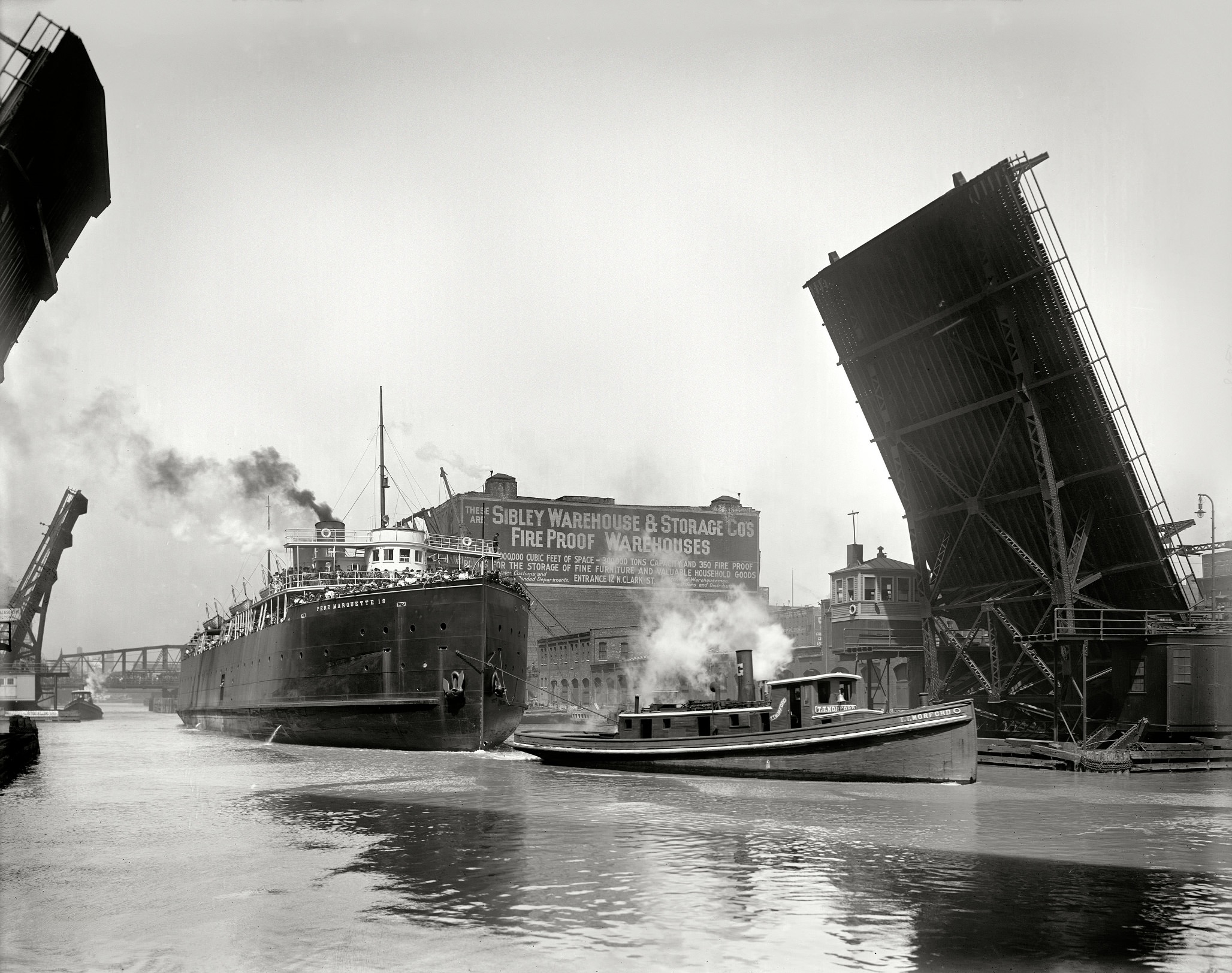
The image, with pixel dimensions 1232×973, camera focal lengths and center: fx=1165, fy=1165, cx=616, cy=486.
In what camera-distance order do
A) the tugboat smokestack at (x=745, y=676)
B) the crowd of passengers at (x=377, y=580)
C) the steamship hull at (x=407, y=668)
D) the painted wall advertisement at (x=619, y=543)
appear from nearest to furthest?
the tugboat smokestack at (x=745, y=676) → the steamship hull at (x=407, y=668) → the crowd of passengers at (x=377, y=580) → the painted wall advertisement at (x=619, y=543)

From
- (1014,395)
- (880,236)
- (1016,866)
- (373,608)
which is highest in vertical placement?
(880,236)

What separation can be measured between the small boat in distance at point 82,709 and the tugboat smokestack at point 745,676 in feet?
299

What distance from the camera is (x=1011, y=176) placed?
106 ft

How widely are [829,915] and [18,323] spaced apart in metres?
25.3

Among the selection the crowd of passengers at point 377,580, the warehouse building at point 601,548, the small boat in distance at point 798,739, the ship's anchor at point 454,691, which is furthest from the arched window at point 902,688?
the warehouse building at point 601,548

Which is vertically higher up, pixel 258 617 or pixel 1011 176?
pixel 1011 176

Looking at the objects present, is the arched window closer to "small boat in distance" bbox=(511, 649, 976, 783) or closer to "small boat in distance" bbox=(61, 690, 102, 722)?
"small boat in distance" bbox=(511, 649, 976, 783)

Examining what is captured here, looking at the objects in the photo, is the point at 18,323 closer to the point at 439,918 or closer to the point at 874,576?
the point at 439,918

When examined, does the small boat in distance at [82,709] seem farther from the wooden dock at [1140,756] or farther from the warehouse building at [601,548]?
the wooden dock at [1140,756]

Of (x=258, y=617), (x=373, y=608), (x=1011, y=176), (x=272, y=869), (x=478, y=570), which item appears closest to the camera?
(x=272, y=869)

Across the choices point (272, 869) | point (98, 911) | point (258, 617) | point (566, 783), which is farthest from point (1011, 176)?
point (258, 617)

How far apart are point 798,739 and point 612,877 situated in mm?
16037

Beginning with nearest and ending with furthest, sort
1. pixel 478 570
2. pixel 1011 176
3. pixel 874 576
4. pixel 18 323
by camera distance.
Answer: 1. pixel 18 323
2. pixel 1011 176
3. pixel 478 570
4. pixel 874 576

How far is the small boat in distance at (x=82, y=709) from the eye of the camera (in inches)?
4345
